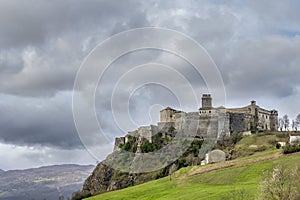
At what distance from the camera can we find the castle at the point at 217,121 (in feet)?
613

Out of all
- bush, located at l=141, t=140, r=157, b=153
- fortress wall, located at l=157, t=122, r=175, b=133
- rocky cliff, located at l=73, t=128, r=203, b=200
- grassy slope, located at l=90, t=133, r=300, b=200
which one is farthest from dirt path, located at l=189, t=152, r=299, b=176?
fortress wall, located at l=157, t=122, r=175, b=133

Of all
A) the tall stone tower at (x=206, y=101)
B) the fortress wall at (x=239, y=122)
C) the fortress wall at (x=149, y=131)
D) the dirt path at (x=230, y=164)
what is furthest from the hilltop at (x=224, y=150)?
the tall stone tower at (x=206, y=101)

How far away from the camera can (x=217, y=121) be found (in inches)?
7397

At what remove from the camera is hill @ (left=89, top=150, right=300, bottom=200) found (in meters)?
91.5

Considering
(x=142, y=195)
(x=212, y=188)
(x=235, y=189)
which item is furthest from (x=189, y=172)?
(x=235, y=189)

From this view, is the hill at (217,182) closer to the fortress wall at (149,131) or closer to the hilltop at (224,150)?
the hilltop at (224,150)

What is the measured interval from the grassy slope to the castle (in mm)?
54922

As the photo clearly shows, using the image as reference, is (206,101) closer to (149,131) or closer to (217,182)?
(149,131)

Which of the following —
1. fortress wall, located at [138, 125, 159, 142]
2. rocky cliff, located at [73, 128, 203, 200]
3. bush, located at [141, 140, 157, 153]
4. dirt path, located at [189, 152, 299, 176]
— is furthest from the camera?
fortress wall, located at [138, 125, 159, 142]

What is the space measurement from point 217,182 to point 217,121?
81687 millimetres

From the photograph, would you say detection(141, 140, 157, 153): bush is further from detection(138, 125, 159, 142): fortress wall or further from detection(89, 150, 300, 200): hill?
detection(89, 150, 300, 200): hill

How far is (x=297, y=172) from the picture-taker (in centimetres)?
7331

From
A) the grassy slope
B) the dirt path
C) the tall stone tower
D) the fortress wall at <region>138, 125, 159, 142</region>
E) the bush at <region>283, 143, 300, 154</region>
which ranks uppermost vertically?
the tall stone tower

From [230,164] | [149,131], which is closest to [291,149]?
[230,164]
